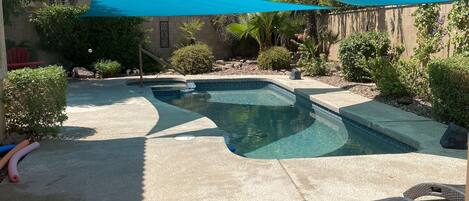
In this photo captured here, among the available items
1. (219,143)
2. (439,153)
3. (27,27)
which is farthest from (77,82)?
(439,153)

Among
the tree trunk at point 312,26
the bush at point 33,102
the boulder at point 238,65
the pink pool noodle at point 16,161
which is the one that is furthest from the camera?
the boulder at point 238,65

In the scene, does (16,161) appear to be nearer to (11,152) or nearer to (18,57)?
(11,152)

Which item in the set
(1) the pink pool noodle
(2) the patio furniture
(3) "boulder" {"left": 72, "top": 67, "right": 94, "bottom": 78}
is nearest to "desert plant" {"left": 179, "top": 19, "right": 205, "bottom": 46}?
(3) "boulder" {"left": 72, "top": 67, "right": 94, "bottom": 78}

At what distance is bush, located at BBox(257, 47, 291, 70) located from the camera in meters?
16.9

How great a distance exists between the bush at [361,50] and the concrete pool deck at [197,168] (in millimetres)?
4902

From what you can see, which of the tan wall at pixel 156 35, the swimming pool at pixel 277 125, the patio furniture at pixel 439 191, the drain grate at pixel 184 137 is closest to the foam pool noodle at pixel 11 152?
the drain grate at pixel 184 137

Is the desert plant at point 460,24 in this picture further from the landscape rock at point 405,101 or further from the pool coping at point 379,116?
the pool coping at point 379,116

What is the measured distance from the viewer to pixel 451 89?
7121 mm

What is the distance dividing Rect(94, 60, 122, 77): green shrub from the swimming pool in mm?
2451

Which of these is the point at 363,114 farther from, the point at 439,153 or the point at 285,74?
the point at 285,74

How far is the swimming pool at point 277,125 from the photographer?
24.4 feet

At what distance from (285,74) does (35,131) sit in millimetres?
10674

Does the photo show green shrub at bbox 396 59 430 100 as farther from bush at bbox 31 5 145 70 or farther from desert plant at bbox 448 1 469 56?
bush at bbox 31 5 145 70

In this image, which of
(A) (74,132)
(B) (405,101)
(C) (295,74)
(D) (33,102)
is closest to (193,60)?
(C) (295,74)
